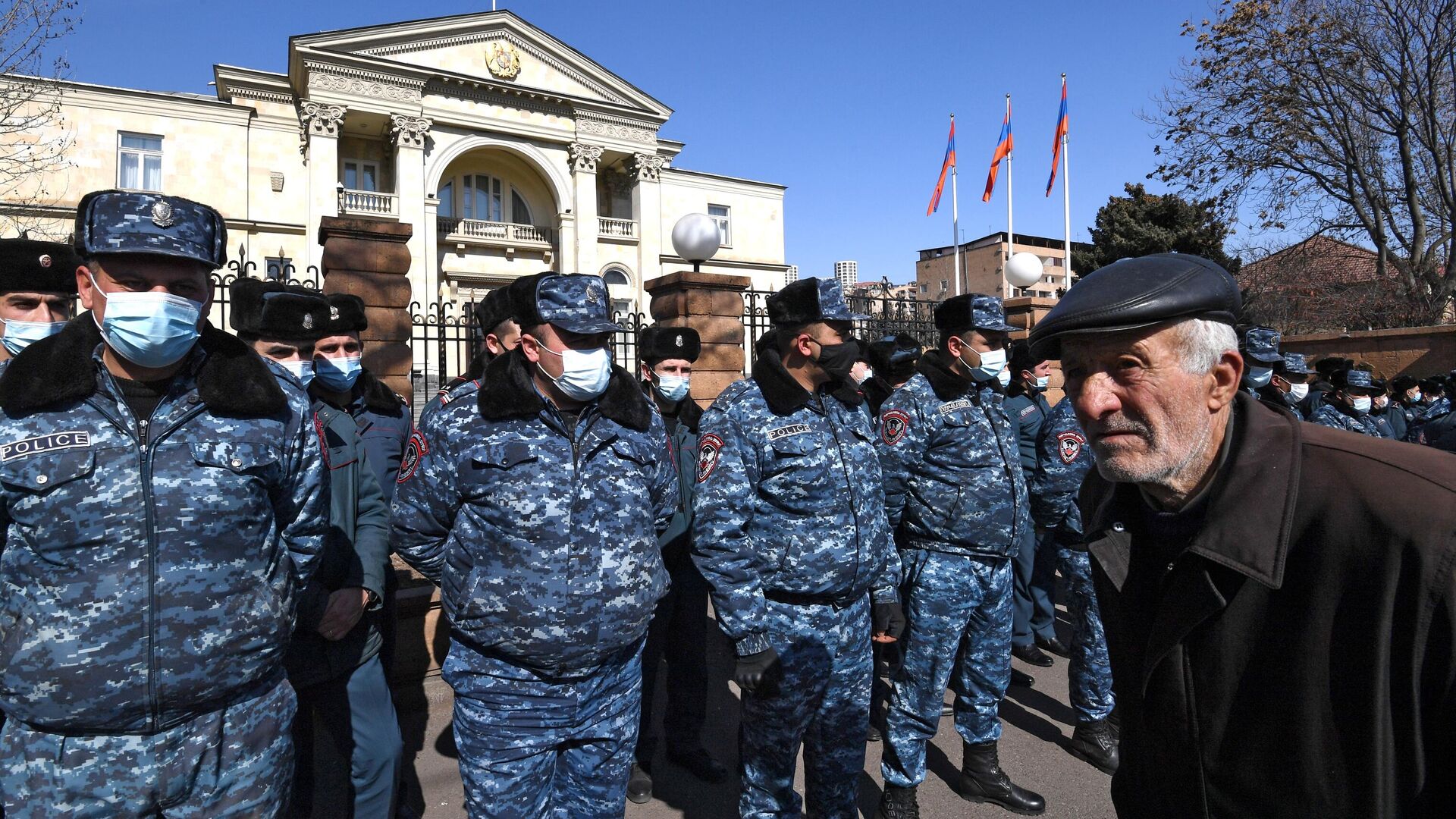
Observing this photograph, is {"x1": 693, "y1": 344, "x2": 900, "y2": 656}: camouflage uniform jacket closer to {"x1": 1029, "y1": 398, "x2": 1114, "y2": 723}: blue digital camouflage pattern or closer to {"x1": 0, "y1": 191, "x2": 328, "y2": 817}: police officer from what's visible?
{"x1": 0, "y1": 191, "x2": 328, "y2": 817}: police officer

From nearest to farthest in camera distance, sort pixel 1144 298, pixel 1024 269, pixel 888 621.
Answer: pixel 1144 298 → pixel 888 621 → pixel 1024 269

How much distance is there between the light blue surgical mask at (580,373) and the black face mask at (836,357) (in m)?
1.00

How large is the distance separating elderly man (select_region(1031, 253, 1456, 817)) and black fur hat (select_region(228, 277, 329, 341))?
120 inches

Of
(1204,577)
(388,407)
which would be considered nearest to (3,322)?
(388,407)

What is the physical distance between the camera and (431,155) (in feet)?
89.3

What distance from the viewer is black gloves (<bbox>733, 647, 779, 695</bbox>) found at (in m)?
2.71

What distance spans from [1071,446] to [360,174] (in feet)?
97.7

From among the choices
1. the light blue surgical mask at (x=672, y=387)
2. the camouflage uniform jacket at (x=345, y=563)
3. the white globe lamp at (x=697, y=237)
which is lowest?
the camouflage uniform jacket at (x=345, y=563)

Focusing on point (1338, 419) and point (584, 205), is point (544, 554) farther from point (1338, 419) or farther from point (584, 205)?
point (584, 205)

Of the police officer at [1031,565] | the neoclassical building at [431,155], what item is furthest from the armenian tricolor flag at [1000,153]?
the police officer at [1031,565]

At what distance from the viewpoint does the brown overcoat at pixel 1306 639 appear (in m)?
1.06

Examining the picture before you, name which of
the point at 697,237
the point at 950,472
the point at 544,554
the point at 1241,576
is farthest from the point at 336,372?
the point at 697,237

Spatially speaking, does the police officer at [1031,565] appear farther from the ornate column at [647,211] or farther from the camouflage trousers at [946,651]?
the ornate column at [647,211]

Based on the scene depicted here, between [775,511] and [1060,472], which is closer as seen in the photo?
[775,511]
